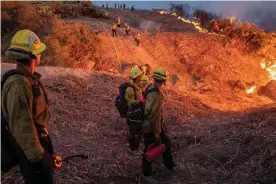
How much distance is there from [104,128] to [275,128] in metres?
4.17

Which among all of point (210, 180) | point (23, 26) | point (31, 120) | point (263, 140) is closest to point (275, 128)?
point (263, 140)

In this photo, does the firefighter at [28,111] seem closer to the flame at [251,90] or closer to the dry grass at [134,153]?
the dry grass at [134,153]

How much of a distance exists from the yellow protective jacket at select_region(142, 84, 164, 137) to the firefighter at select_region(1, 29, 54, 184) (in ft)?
6.82

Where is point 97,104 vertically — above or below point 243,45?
below

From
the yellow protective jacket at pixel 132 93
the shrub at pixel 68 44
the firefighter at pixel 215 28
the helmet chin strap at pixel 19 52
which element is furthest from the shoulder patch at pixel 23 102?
the firefighter at pixel 215 28

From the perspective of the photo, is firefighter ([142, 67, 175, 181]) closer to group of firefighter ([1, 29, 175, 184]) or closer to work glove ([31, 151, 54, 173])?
group of firefighter ([1, 29, 175, 184])

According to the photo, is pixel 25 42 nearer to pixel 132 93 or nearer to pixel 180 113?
pixel 132 93

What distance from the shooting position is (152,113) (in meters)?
5.27

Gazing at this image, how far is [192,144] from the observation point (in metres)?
7.45

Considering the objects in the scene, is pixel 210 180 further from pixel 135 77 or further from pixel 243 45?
pixel 243 45

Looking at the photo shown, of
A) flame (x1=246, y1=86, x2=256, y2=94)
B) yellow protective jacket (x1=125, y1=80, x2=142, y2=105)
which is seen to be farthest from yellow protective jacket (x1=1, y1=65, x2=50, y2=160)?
flame (x1=246, y1=86, x2=256, y2=94)

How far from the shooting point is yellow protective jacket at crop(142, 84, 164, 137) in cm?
527

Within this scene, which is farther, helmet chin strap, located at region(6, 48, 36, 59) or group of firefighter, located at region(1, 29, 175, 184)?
helmet chin strap, located at region(6, 48, 36, 59)

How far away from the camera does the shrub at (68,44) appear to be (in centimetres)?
1438
